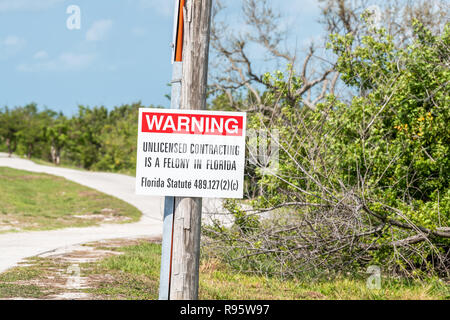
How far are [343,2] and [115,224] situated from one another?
40.6 ft

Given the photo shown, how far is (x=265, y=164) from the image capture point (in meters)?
7.80

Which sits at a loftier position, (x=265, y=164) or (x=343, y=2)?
(x=343, y=2)

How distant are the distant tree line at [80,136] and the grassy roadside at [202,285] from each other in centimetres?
3659

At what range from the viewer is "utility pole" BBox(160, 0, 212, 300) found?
14.1 ft

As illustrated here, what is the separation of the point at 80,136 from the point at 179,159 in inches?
1903

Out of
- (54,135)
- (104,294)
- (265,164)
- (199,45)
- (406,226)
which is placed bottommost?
(104,294)

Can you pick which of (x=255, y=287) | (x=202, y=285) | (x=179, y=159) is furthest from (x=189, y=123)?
(x=255, y=287)

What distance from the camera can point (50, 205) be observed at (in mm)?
23953

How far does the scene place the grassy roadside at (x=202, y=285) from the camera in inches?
264

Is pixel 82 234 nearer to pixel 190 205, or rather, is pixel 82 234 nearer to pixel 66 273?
pixel 66 273

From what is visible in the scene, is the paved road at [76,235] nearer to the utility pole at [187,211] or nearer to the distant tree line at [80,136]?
the utility pole at [187,211]
